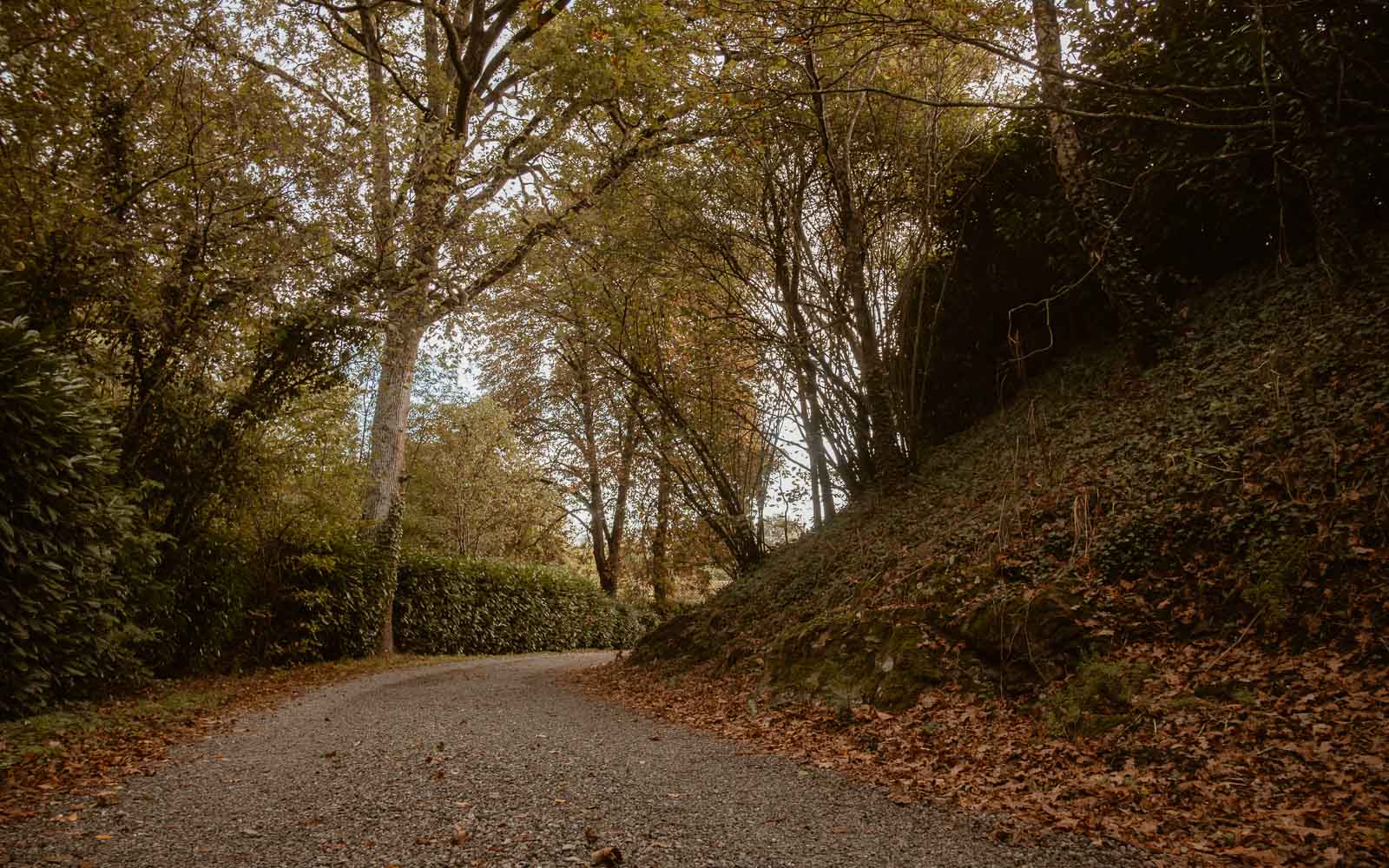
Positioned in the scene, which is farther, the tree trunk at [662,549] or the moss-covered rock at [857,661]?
the tree trunk at [662,549]

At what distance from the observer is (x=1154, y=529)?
543cm

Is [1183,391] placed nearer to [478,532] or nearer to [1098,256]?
[1098,256]

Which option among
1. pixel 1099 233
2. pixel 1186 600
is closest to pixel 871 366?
pixel 1099 233

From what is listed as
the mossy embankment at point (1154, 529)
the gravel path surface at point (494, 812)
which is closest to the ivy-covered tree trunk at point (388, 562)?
the gravel path surface at point (494, 812)

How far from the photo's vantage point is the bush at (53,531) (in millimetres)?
5145

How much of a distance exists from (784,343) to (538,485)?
15.9m

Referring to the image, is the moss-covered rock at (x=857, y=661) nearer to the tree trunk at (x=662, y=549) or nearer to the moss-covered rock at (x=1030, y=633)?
the moss-covered rock at (x=1030, y=633)

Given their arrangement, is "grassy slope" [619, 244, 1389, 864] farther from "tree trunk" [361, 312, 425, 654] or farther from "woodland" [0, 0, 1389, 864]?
"tree trunk" [361, 312, 425, 654]

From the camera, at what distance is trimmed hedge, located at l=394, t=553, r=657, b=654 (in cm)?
1487

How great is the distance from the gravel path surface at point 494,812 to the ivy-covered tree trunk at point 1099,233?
646 centimetres

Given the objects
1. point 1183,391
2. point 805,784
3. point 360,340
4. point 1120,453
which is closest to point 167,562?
point 360,340

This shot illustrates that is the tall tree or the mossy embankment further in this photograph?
the tall tree

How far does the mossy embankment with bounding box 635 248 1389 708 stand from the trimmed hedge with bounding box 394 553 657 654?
29.1ft

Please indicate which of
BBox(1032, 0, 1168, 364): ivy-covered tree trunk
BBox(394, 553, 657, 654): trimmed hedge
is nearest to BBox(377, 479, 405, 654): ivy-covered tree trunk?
BBox(394, 553, 657, 654): trimmed hedge
